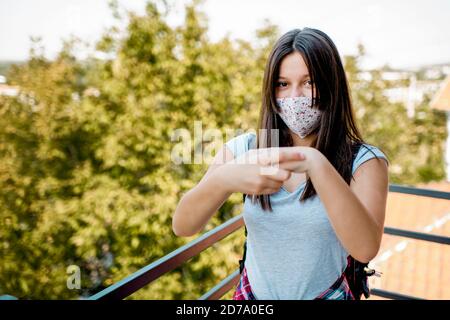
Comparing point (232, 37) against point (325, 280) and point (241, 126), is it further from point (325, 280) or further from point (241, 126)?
point (325, 280)

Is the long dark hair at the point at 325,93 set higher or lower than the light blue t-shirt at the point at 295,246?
higher

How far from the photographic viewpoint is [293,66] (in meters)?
0.90

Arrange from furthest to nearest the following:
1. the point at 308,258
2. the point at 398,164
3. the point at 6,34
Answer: the point at 398,164 < the point at 6,34 < the point at 308,258

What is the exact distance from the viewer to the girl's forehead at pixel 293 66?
891mm

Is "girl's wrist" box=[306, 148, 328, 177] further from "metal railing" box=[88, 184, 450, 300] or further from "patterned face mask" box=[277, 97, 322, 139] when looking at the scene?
"metal railing" box=[88, 184, 450, 300]

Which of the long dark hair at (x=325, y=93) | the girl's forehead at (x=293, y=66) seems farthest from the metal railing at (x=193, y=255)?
the girl's forehead at (x=293, y=66)

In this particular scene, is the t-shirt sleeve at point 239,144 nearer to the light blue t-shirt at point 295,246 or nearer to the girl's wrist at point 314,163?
the light blue t-shirt at point 295,246

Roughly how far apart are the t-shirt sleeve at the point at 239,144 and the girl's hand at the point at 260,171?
257 mm

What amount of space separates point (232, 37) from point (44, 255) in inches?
197

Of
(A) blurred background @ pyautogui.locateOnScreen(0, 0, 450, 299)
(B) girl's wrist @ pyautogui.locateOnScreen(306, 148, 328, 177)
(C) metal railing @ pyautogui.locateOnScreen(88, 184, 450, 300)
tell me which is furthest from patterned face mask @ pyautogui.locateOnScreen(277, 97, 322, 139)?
(A) blurred background @ pyautogui.locateOnScreen(0, 0, 450, 299)

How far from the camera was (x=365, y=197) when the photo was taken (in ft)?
2.65

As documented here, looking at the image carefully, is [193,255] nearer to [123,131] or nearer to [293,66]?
[293,66]

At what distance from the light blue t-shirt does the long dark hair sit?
0.03 m

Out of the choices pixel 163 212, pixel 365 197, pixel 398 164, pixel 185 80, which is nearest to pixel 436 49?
pixel 398 164
